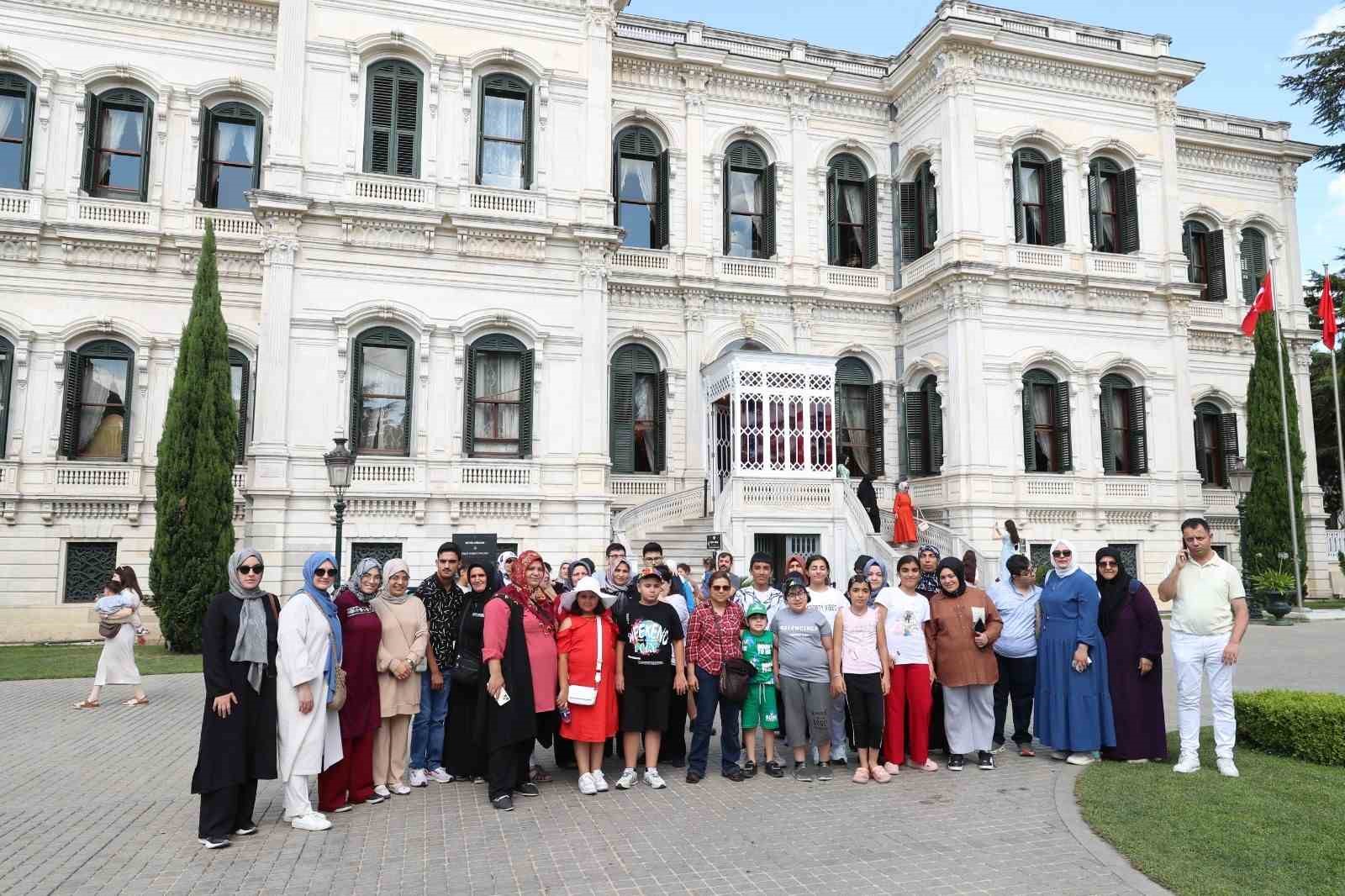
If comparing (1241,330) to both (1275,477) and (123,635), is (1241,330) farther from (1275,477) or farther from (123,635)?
(123,635)

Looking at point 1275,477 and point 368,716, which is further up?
point 1275,477

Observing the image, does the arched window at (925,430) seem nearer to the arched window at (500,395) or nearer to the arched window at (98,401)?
the arched window at (500,395)

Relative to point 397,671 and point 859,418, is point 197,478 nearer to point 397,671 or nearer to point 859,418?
point 397,671

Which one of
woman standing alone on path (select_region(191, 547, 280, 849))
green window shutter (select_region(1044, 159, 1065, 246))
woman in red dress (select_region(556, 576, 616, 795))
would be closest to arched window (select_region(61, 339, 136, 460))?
woman standing alone on path (select_region(191, 547, 280, 849))

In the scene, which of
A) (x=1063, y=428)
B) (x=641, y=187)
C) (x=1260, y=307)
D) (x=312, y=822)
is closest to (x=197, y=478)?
(x=641, y=187)

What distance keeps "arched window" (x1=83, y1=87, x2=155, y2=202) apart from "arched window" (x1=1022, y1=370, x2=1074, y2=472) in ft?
72.1

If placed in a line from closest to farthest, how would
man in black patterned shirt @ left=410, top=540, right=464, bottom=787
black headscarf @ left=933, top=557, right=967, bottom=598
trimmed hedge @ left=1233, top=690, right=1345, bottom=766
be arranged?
1. man in black patterned shirt @ left=410, top=540, right=464, bottom=787
2. trimmed hedge @ left=1233, top=690, right=1345, bottom=766
3. black headscarf @ left=933, top=557, right=967, bottom=598

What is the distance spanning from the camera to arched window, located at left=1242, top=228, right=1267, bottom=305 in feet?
99.7

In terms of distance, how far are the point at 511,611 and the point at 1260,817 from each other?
5.98 meters

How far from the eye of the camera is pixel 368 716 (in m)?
7.82

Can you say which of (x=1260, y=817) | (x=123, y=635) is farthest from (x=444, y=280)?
(x=1260, y=817)

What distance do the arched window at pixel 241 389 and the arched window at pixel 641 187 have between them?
982 centimetres

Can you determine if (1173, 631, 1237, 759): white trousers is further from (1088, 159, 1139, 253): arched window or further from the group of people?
(1088, 159, 1139, 253): arched window

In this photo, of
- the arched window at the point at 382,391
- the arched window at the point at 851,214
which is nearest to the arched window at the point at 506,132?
the arched window at the point at 382,391
